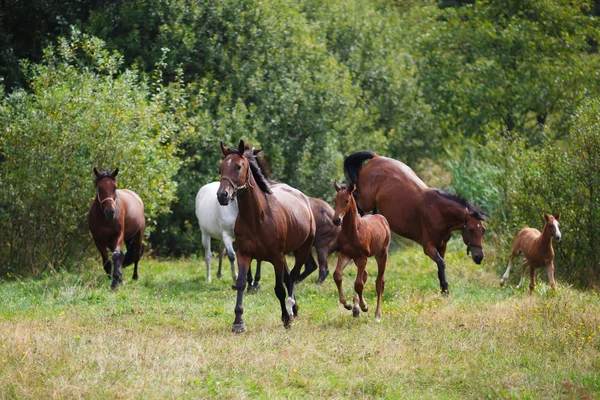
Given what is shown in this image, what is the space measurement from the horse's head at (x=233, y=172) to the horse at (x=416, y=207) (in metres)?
A: 5.11

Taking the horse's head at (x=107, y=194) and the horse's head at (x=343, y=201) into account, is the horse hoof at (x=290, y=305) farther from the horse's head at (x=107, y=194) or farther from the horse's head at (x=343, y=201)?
the horse's head at (x=107, y=194)

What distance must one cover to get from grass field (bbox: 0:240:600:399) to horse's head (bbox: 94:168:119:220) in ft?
4.28

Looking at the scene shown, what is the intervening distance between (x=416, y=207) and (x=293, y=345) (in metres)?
6.02

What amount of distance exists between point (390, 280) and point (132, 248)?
5.15 m

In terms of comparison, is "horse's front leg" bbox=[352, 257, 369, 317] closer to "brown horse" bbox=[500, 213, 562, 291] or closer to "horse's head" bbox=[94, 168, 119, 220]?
"brown horse" bbox=[500, 213, 562, 291]

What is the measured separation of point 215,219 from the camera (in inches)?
625

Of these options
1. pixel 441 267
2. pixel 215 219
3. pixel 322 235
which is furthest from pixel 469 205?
pixel 215 219

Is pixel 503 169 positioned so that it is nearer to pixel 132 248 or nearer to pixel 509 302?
pixel 509 302

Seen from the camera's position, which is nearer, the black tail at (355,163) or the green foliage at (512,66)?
the black tail at (355,163)

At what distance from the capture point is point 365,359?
891 centimetres

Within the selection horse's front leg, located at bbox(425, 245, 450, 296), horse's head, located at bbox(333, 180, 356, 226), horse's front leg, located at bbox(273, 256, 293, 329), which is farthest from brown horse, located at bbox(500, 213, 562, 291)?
horse's front leg, located at bbox(273, 256, 293, 329)

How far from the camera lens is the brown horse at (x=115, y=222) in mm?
13641

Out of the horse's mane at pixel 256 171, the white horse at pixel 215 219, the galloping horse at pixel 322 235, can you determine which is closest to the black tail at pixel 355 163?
the galloping horse at pixel 322 235

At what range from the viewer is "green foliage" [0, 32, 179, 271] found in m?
15.5
